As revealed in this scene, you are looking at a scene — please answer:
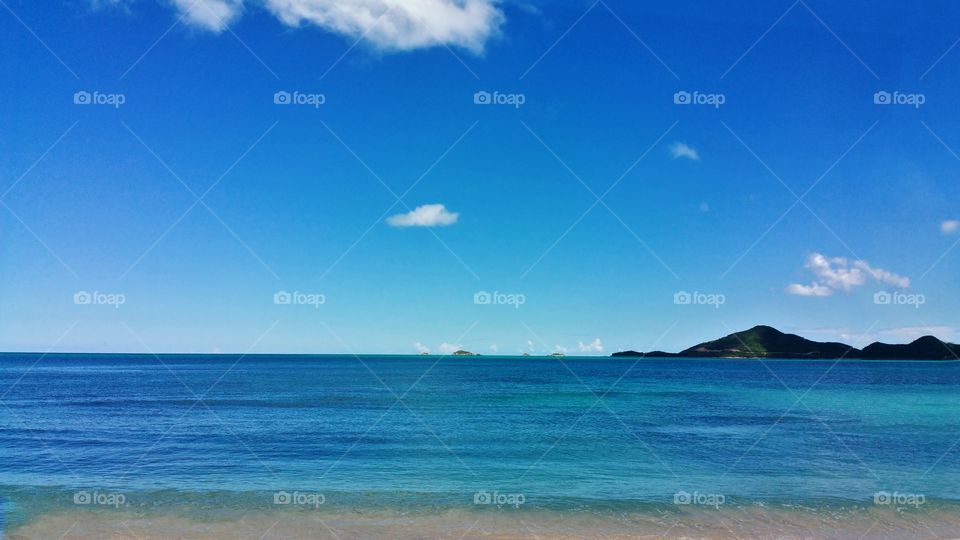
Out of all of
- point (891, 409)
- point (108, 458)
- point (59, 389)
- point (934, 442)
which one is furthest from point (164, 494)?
point (59, 389)

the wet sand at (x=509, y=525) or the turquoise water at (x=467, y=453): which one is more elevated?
the turquoise water at (x=467, y=453)

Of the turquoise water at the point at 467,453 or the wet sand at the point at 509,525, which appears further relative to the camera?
the turquoise water at the point at 467,453

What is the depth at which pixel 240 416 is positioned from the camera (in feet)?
79.5

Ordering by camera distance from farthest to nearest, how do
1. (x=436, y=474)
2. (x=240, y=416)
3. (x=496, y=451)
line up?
(x=240, y=416)
(x=496, y=451)
(x=436, y=474)

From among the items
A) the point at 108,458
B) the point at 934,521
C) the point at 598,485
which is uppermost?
the point at 108,458

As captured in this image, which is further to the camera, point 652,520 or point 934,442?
point 934,442

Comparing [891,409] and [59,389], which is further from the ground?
[59,389]

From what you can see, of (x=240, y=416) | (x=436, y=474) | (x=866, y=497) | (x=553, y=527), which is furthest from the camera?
(x=240, y=416)

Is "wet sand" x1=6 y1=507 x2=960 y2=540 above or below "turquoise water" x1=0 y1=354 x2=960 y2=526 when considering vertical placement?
below

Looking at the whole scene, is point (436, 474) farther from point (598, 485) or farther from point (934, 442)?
point (934, 442)

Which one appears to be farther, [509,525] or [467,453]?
[467,453]

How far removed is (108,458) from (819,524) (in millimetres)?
16171

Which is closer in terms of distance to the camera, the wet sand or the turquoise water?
the wet sand

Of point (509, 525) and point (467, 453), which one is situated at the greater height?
point (467, 453)
